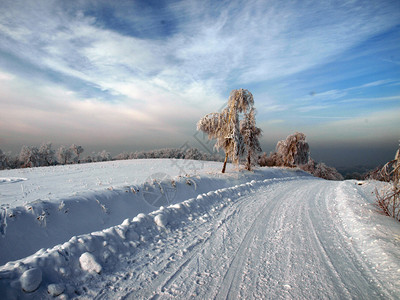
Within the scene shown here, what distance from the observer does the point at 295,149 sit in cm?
3139

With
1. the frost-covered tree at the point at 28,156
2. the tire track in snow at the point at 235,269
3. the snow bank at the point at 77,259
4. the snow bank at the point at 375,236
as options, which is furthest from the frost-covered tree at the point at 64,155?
the snow bank at the point at 375,236

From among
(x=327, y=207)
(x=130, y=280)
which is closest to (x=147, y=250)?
(x=130, y=280)

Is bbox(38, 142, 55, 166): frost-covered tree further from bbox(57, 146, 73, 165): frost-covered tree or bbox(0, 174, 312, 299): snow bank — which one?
bbox(0, 174, 312, 299): snow bank

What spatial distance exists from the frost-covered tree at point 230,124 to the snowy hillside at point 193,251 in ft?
30.8

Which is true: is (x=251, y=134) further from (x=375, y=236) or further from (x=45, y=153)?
(x=45, y=153)

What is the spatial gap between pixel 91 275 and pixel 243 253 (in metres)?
2.74

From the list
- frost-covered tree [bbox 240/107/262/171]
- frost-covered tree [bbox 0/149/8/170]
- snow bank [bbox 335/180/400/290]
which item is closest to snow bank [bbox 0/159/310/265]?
snow bank [bbox 335/180/400/290]

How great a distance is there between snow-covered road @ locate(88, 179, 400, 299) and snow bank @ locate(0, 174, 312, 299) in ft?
0.69

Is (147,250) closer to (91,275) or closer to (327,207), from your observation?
(91,275)

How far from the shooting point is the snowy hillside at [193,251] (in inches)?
106

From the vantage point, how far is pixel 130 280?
9.46 ft

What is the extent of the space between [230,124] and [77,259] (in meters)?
14.2

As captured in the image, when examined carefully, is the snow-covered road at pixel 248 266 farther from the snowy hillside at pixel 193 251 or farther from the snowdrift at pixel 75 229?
the snowdrift at pixel 75 229

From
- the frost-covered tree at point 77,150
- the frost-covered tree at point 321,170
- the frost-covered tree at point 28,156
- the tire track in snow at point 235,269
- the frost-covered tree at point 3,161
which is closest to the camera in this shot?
the tire track in snow at point 235,269
